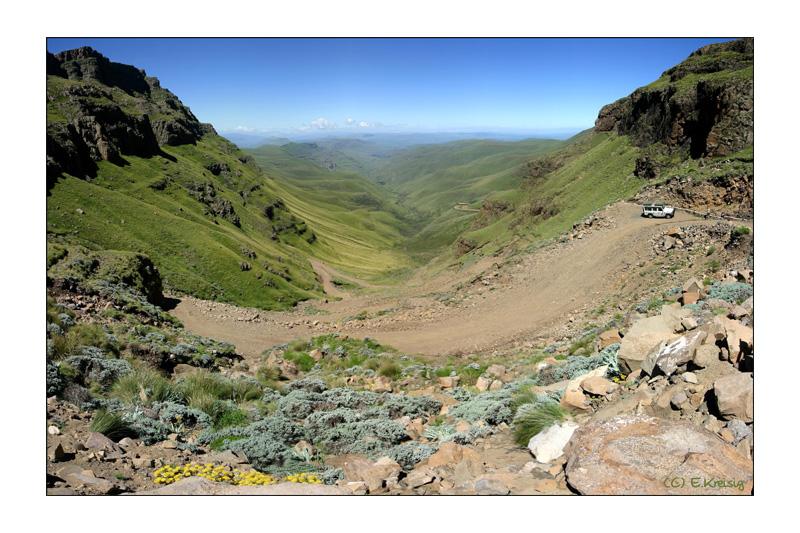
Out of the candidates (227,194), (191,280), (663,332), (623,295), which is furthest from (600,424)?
(227,194)

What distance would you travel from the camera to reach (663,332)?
407 inches

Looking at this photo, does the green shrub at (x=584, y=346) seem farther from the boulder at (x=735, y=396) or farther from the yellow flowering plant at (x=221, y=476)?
the yellow flowering plant at (x=221, y=476)

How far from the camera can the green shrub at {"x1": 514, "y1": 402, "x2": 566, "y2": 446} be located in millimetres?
8523

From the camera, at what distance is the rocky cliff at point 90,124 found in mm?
47844

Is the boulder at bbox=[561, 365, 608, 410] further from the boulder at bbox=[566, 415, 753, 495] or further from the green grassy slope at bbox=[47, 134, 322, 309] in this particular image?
the green grassy slope at bbox=[47, 134, 322, 309]

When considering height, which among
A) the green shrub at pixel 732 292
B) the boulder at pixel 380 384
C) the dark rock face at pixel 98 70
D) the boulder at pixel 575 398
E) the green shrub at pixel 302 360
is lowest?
the green shrub at pixel 302 360

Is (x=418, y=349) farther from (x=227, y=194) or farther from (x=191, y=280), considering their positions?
(x=227, y=194)

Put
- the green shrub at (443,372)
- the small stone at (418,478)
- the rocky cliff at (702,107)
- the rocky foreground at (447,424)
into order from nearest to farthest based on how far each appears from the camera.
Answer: the rocky foreground at (447,424)
the small stone at (418,478)
the green shrub at (443,372)
the rocky cliff at (702,107)

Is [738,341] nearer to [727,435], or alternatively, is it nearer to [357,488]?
[727,435]

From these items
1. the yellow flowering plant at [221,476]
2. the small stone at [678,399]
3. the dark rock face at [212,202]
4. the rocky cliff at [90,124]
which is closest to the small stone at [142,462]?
the yellow flowering plant at [221,476]

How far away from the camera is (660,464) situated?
6301mm

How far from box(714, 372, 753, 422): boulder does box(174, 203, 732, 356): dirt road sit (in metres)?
15.1

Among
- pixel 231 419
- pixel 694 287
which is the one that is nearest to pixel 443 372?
pixel 231 419

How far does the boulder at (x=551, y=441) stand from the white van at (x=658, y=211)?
107 feet
